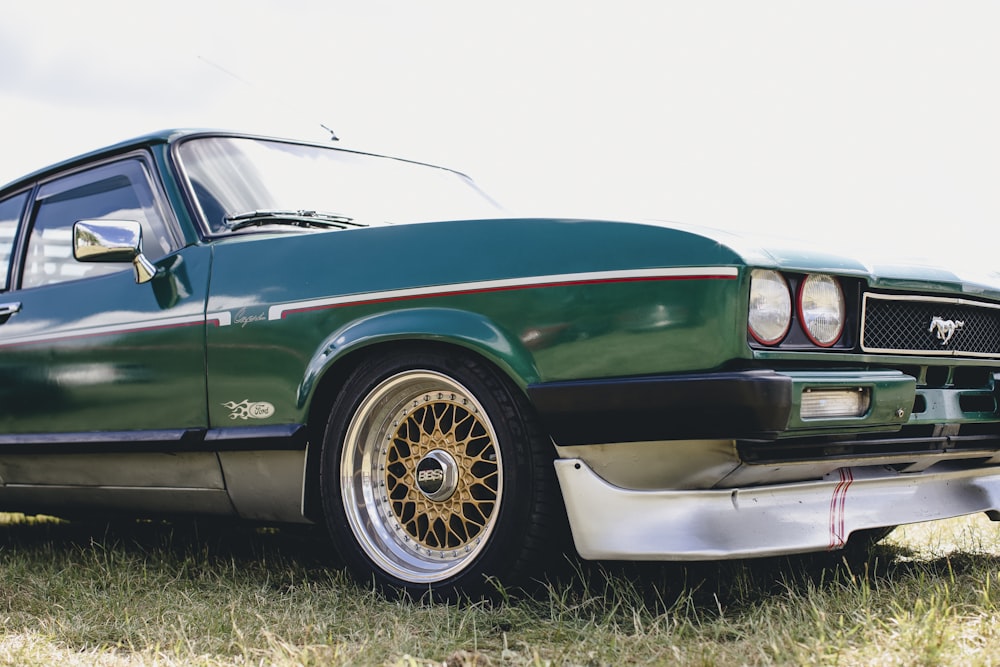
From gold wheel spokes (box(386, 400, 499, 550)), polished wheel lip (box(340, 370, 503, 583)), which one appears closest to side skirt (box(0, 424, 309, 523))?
polished wheel lip (box(340, 370, 503, 583))

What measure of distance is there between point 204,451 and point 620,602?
1.51m

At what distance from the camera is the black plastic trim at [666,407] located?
8.05 ft

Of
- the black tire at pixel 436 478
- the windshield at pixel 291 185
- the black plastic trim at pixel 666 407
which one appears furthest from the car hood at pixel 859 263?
the windshield at pixel 291 185

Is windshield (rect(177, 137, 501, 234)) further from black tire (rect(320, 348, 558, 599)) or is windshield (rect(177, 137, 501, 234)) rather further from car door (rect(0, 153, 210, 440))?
black tire (rect(320, 348, 558, 599))

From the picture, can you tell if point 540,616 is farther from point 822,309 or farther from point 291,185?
point 291,185

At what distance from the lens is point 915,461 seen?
2.95 meters

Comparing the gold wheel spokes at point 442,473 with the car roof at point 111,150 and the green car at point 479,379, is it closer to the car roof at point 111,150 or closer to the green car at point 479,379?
the green car at point 479,379

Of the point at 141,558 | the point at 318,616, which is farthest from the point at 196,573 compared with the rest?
the point at 318,616

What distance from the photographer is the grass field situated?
7.64 feet

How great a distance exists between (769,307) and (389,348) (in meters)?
1.09

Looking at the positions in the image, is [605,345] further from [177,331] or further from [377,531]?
[177,331]

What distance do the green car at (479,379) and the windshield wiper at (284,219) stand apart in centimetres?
1

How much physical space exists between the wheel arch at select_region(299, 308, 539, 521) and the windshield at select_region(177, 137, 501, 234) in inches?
27.0

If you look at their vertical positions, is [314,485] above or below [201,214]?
below
